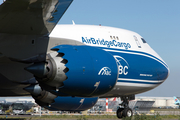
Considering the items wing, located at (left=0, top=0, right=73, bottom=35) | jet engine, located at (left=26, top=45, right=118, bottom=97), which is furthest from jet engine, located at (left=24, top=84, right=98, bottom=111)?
wing, located at (left=0, top=0, right=73, bottom=35)

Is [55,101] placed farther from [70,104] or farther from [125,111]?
[125,111]

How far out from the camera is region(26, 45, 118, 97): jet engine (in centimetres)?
1048

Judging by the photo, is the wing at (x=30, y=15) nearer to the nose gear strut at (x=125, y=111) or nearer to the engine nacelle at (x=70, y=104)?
the engine nacelle at (x=70, y=104)

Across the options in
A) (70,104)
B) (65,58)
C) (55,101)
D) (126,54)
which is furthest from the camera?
(70,104)

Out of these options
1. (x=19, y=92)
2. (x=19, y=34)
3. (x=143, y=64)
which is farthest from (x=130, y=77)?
(x=19, y=92)

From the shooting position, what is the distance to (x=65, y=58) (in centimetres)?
1052

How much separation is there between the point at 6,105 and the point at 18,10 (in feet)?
184

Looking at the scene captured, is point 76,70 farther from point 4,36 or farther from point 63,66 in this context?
point 4,36

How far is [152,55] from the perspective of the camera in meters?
17.0

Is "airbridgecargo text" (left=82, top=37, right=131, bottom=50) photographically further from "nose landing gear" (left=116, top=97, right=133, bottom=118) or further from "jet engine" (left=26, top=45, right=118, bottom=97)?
"nose landing gear" (left=116, top=97, right=133, bottom=118)

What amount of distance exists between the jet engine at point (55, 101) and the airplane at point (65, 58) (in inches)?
2.3

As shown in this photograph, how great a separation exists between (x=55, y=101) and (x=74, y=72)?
262 inches

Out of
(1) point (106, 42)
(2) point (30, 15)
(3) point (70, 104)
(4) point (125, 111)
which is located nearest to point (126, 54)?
(1) point (106, 42)

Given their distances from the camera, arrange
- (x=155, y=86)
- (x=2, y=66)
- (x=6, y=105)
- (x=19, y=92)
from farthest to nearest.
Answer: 1. (x=6, y=105)
2. (x=19, y=92)
3. (x=155, y=86)
4. (x=2, y=66)
